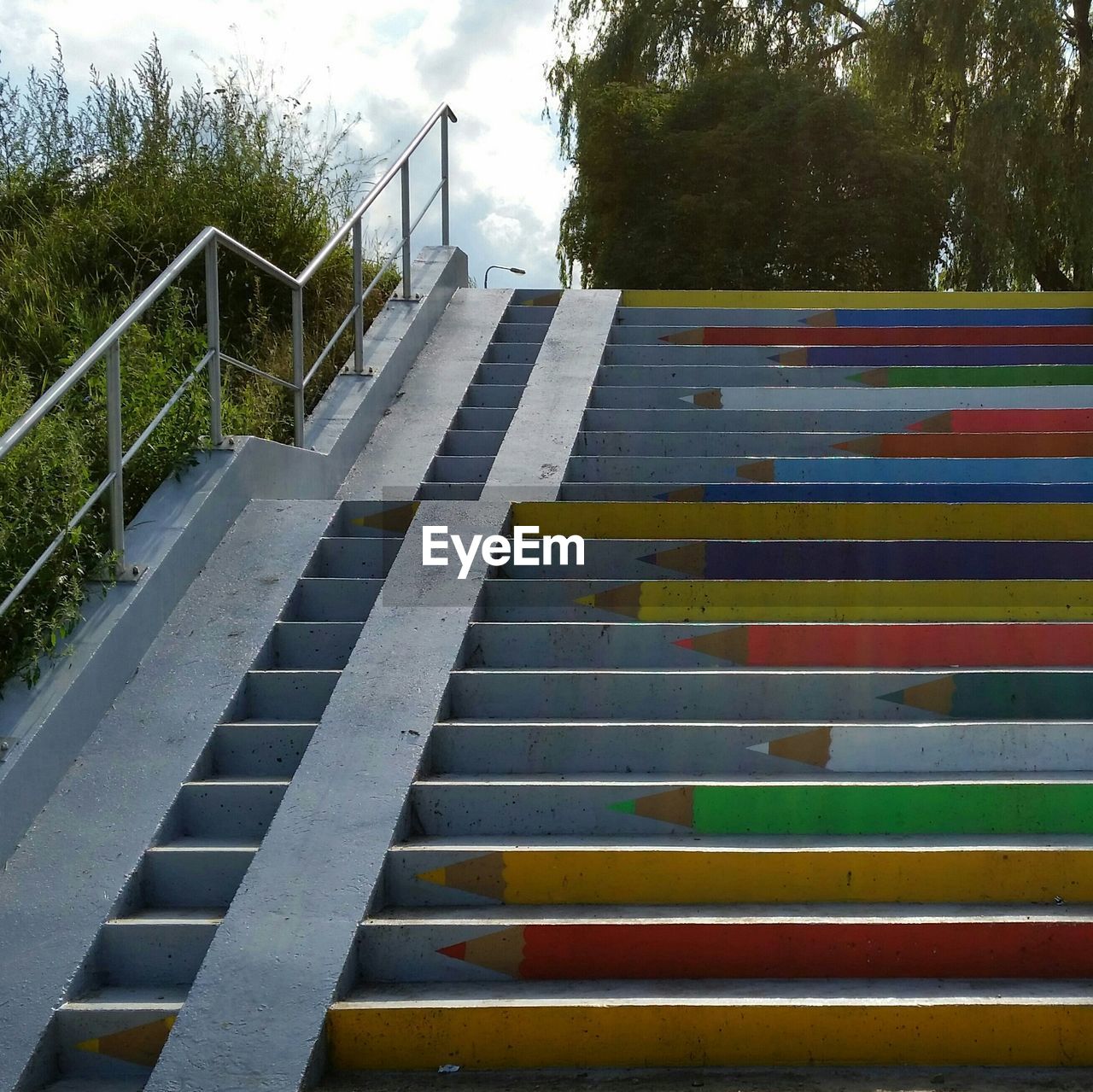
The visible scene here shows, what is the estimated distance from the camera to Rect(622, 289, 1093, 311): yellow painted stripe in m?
8.84

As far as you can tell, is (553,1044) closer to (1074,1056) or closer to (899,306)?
(1074,1056)

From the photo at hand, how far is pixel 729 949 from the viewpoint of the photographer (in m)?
3.45

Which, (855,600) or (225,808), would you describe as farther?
(855,600)

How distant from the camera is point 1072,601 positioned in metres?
4.84

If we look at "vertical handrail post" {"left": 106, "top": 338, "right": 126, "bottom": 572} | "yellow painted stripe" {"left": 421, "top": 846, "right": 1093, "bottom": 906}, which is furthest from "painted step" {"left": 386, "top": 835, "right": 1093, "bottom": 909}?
"vertical handrail post" {"left": 106, "top": 338, "right": 126, "bottom": 572}

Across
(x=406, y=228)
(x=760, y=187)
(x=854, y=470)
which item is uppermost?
(x=760, y=187)

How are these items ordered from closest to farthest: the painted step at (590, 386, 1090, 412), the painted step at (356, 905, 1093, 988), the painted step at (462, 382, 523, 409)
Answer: the painted step at (356, 905, 1093, 988)
the painted step at (590, 386, 1090, 412)
the painted step at (462, 382, 523, 409)

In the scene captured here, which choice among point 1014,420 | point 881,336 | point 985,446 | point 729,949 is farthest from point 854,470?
point 729,949

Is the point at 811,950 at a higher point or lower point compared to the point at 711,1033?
higher

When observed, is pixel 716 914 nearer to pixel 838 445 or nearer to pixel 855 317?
pixel 838 445

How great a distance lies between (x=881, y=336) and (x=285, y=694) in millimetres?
4973

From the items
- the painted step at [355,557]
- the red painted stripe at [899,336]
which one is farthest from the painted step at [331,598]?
the red painted stripe at [899,336]

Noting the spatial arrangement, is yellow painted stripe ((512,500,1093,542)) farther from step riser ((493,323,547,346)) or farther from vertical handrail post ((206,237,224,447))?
step riser ((493,323,547,346))

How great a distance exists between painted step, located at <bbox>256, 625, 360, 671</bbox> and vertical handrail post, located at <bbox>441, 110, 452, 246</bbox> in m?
5.37
